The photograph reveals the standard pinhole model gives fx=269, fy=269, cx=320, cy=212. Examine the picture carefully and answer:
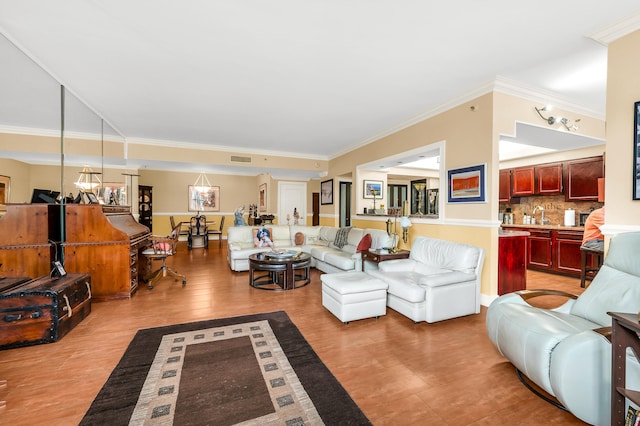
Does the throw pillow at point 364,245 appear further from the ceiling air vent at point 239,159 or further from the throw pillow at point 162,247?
the ceiling air vent at point 239,159

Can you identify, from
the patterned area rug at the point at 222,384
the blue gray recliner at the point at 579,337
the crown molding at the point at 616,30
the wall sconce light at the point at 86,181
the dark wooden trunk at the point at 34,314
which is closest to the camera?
the blue gray recliner at the point at 579,337

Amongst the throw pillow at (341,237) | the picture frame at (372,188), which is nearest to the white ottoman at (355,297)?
the throw pillow at (341,237)

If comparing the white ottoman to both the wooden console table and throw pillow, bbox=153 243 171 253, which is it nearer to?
the wooden console table

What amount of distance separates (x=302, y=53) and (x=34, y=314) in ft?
12.0

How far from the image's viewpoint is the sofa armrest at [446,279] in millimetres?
2990

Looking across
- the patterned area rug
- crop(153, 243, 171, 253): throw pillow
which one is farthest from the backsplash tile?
crop(153, 243, 171, 253): throw pillow

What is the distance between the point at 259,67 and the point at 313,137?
124 inches

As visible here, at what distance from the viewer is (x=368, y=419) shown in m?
1.62

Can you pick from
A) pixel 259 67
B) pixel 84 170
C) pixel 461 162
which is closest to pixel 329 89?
pixel 259 67

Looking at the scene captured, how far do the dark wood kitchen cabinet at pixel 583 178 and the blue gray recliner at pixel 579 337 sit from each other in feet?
13.6

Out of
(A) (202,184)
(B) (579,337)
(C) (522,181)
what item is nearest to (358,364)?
(B) (579,337)

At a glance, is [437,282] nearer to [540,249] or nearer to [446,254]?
[446,254]

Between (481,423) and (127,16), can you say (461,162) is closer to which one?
→ (481,423)

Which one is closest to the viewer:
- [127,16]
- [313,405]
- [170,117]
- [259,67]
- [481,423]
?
[481,423]
